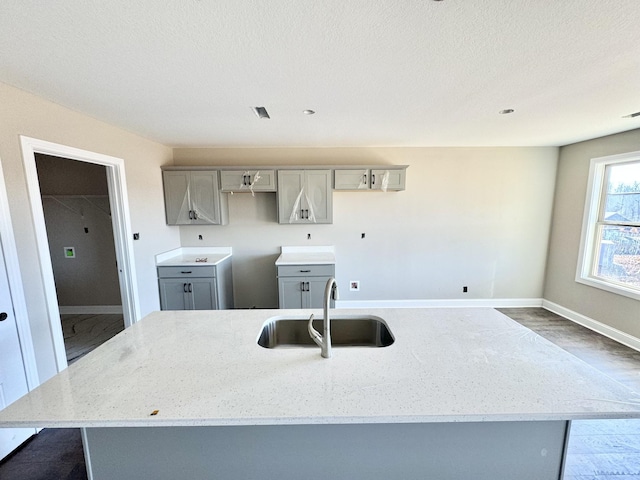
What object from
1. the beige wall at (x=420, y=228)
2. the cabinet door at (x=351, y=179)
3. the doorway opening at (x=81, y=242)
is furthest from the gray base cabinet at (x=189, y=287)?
the cabinet door at (x=351, y=179)

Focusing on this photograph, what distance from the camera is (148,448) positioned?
1004 mm

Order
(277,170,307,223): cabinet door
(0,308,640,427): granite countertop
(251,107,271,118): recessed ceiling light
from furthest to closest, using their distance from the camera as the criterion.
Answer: (277,170,307,223): cabinet door
(251,107,271,118): recessed ceiling light
(0,308,640,427): granite countertop

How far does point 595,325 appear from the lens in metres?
3.12

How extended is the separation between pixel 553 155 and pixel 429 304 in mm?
2676

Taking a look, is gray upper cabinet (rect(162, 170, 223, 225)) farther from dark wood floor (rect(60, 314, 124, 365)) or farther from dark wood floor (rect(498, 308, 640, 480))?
dark wood floor (rect(498, 308, 640, 480))

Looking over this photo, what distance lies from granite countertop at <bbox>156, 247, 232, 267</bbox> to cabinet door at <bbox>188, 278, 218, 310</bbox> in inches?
8.6

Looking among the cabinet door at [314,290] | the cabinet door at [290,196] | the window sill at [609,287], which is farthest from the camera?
the cabinet door at [290,196]

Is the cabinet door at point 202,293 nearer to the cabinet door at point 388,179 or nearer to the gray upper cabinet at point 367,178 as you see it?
the gray upper cabinet at point 367,178

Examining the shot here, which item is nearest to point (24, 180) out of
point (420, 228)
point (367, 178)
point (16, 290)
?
point (16, 290)

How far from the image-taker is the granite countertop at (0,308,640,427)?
86 cm

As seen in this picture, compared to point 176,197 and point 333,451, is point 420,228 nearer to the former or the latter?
point 333,451

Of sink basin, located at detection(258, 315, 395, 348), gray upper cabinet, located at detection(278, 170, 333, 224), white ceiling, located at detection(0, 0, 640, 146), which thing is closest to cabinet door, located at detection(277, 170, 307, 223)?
gray upper cabinet, located at detection(278, 170, 333, 224)

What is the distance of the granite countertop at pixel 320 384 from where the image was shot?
0.86 m

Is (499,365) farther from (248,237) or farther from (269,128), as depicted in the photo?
(248,237)
